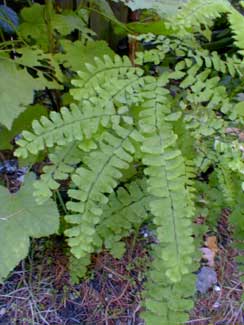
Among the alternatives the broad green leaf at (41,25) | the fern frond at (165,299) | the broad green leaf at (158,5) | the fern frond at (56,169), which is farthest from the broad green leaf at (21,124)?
the fern frond at (165,299)

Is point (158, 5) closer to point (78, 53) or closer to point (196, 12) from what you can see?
point (196, 12)

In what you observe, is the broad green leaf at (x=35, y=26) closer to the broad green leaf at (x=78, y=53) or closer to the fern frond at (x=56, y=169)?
the broad green leaf at (x=78, y=53)

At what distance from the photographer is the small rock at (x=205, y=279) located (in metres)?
1.64

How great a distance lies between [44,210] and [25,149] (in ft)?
0.86

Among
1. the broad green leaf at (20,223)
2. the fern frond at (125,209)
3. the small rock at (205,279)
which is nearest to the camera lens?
the broad green leaf at (20,223)

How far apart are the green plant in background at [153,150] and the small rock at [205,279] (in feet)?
0.93

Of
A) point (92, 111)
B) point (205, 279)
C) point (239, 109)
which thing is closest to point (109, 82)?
point (92, 111)

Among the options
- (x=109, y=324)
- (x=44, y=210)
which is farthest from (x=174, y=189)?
(x=109, y=324)

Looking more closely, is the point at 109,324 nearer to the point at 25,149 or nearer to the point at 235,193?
the point at 235,193

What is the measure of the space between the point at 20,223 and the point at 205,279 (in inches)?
27.5

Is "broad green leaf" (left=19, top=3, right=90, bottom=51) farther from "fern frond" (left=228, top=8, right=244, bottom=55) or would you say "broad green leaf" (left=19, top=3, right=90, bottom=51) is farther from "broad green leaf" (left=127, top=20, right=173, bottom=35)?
"fern frond" (left=228, top=8, right=244, bottom=55)

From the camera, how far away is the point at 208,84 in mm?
1287

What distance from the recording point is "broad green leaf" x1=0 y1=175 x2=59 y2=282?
1256 millimetres

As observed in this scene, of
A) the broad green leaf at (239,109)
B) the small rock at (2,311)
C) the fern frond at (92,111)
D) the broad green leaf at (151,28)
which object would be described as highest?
the broad green leaf at (151,28)
